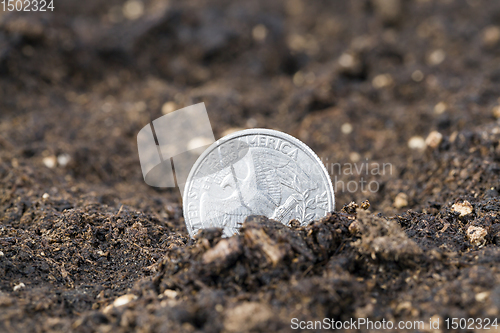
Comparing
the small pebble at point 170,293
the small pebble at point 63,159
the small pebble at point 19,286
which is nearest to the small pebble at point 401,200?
the small pebble at point 170,293

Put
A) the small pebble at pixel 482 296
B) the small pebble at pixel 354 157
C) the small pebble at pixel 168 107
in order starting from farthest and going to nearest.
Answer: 1. the small pebble at pixel 168 107
2. the small pebble at pixel 354 157
3. the small pebble at pixel 482 296

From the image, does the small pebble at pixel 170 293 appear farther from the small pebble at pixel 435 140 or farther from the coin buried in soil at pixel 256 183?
the small pebble at pixel 435 140

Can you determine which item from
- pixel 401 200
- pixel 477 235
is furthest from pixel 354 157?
pixel 477 235

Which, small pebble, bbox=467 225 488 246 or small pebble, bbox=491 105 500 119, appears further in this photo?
small pebble, bbox=491 105 500 119

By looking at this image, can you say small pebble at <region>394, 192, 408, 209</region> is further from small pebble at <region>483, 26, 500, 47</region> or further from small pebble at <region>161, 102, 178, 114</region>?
small pebble at <region>483, 26, 500, 47</region>

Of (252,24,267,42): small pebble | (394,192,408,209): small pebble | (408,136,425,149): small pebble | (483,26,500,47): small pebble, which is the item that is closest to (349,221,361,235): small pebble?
(394,192,408,209): small pebble

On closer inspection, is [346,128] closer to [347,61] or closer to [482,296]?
[347,61]
